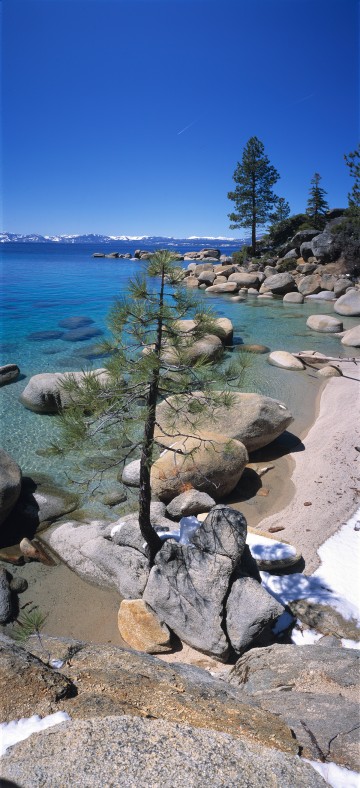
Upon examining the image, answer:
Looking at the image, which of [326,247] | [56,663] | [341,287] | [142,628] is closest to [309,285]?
[341,287]

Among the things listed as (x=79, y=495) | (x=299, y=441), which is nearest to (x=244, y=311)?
(x=299, y=441)

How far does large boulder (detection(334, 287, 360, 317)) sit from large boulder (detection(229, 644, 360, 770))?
2448cm

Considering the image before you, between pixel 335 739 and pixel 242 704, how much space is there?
0.61 meters

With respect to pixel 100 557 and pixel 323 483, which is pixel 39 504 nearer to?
pixel 100 557

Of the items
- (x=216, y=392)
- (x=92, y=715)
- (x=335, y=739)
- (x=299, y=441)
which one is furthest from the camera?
(x=299, y=441)

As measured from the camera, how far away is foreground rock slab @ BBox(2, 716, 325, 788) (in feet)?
5.92

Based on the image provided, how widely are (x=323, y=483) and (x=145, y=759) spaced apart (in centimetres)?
690

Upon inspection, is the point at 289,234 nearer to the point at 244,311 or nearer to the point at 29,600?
the point at 244,311

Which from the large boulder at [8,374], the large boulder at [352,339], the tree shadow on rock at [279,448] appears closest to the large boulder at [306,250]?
the large boulder at [352,339]

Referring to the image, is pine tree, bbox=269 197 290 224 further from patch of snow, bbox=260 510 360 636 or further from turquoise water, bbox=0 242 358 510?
patch of snow, bbox=260 510 360 636

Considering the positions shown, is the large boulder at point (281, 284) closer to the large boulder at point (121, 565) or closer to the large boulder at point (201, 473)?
the large boulder at point (201, 473)

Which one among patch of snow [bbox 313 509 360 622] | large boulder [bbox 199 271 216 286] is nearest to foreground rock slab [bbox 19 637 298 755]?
patch of snow [bbox 313 509 360 622]

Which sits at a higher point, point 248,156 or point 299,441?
point 248,156

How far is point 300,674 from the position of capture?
3.56 metres
